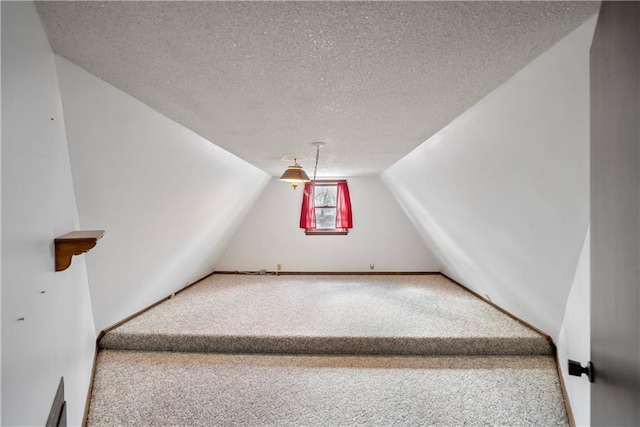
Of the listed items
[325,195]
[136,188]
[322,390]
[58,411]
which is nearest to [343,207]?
[325,195]

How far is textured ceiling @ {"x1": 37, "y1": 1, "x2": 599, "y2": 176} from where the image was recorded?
3.17ft

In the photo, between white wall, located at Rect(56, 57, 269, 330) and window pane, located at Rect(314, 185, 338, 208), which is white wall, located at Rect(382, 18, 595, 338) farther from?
window pane, located at Rect(314, 185, 338, 208)

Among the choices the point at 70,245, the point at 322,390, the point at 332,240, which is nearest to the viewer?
the point at 70,245

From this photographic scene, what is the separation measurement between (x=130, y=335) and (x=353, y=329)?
211 cm

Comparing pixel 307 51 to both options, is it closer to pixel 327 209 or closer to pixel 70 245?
pixel 70 245

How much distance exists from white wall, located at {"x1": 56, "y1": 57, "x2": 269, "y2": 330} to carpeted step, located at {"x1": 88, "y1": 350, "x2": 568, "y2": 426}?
2.49 ft

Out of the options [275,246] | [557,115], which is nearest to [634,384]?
[557,115]

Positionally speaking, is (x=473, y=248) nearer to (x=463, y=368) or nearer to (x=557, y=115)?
(x=463, y=368)

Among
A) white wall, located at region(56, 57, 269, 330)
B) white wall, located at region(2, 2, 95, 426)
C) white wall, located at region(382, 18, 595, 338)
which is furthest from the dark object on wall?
white wall, located at region(382, 18, 595, 338)

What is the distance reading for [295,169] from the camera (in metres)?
2.75

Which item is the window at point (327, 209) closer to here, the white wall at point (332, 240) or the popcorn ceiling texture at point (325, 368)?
the white wall at point (332, 240)

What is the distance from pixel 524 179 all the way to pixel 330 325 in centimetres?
216

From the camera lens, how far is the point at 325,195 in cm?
563

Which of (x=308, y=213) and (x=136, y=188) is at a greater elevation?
(x=136, y=188)
